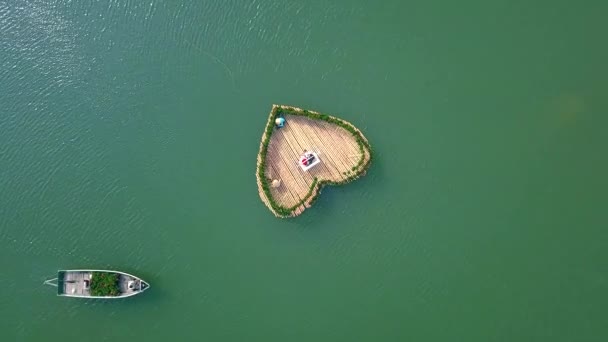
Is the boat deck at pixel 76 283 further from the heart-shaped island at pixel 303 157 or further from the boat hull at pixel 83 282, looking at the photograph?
the heart-shaped island at pixel 303 157

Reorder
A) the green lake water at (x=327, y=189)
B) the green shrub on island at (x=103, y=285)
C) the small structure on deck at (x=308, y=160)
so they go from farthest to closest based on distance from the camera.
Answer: the small structure on deck at (x=308, y=160) < the green lake water at (x=327, y=189) < the green shrub on island at (x=103, y=285)

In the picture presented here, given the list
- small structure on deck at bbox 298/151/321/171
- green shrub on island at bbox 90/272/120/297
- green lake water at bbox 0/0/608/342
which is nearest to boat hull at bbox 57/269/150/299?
green shrub on island at bbox 90/272/120/297

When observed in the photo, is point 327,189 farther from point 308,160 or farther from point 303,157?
point 303,157

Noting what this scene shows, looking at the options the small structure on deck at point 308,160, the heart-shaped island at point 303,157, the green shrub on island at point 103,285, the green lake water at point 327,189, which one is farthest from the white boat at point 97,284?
the small structure on deck at point 308,160

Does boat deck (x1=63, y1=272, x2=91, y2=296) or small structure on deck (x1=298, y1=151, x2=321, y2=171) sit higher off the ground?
boat deck (x1=63, y1=272, x2=91, y2=296)

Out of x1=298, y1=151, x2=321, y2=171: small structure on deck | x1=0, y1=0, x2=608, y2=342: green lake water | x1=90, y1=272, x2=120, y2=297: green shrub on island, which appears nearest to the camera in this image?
x1=90, y1=272, x2=120, y2=297: green shrub on island

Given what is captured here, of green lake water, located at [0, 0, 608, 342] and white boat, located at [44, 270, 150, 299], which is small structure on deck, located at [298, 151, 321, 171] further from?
white boat, located at [44, 270, 150, 299]
